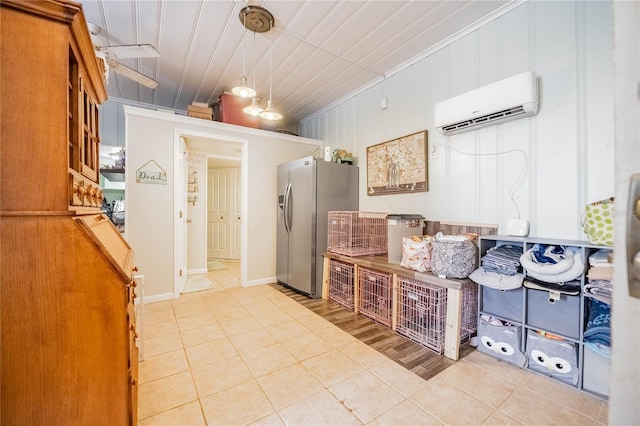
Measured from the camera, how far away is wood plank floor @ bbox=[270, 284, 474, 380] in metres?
1.84

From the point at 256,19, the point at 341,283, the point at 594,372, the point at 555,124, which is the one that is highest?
the point at 256,19

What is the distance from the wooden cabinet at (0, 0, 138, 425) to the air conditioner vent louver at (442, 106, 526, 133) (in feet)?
8.18

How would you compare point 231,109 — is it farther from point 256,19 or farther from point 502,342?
point 502,342

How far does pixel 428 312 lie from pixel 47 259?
228 cm

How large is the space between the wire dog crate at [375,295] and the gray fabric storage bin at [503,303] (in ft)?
2.51

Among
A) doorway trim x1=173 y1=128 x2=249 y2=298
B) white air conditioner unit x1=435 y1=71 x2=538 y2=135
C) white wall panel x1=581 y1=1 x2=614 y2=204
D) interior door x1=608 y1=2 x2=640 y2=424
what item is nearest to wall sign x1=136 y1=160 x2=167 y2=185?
doorway trim x1=173 y1=128 x2=249 y2=298

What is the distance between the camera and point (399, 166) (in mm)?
2967

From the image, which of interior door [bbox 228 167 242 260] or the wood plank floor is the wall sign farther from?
interior door [bbox 228 167 242 260]

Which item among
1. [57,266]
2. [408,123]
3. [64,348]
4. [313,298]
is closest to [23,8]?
[57,266]

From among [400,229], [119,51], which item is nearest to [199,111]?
[119,51]

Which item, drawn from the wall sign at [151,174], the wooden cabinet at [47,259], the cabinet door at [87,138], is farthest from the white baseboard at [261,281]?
the wooden cabinet at [47,259]

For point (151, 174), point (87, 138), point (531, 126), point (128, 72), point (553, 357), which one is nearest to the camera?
point (87, 138)

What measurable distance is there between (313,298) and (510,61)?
3.00 meters

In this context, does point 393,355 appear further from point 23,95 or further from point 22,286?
point 23,95
